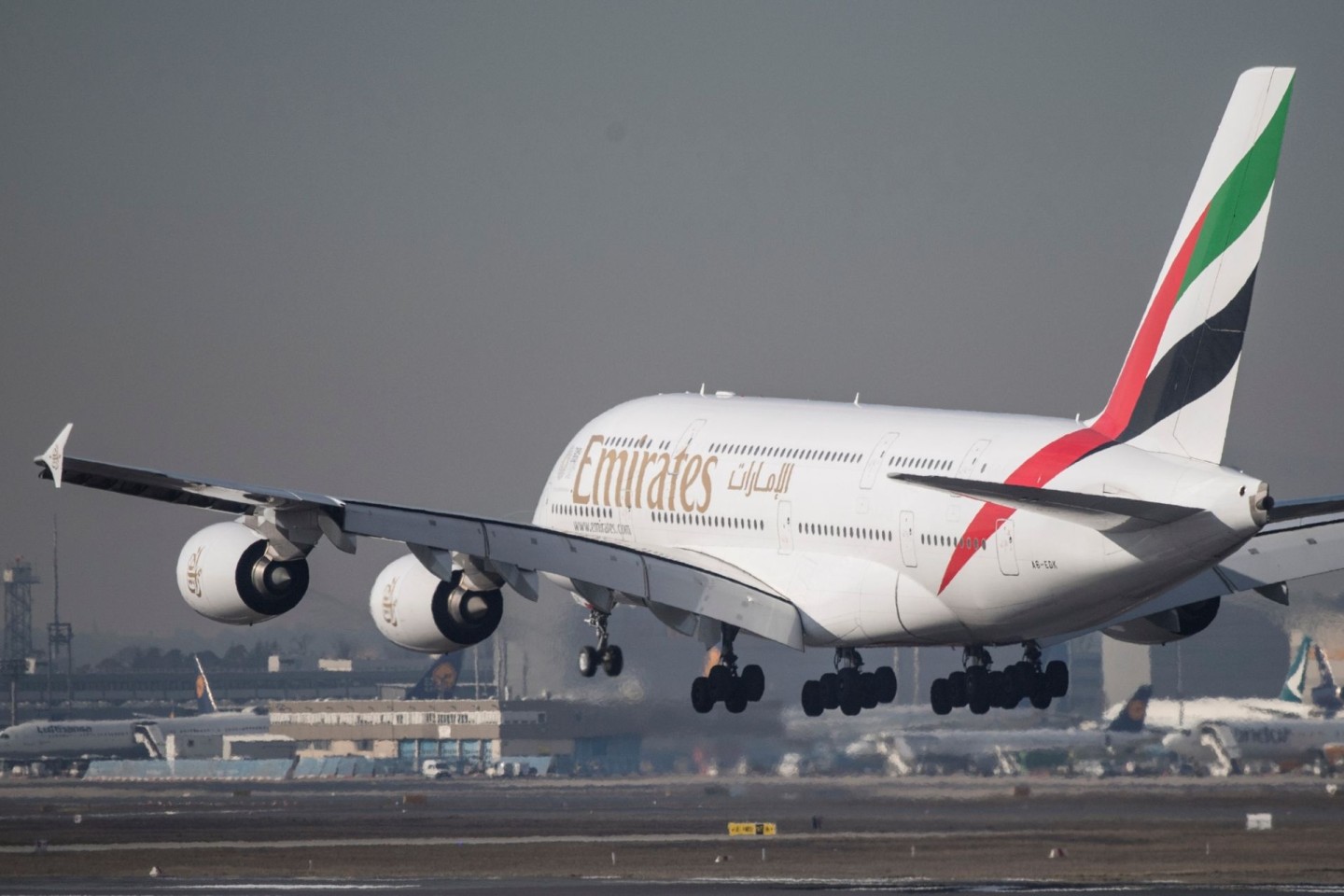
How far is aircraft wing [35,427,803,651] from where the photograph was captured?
118 feet

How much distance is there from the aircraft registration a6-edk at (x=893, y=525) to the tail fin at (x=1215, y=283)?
3 cm

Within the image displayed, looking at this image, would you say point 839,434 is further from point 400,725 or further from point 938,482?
point 400,725

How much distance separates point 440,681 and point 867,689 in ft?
261

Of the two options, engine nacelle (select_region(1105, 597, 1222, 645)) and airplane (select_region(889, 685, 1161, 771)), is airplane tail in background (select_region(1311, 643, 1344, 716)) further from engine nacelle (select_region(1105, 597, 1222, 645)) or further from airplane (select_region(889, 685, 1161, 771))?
engine nacelle (select_region(1105, 597, 1222, 645))

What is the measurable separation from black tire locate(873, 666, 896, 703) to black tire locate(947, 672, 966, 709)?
1.09 meters

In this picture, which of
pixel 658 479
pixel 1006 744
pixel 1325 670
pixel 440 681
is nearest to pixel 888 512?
pixel 658 479

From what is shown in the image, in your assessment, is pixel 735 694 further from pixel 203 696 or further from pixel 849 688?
pixel 203 696

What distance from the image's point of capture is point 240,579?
39188mm

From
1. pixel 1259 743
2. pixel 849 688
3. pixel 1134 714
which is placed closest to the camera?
pixel 849 688

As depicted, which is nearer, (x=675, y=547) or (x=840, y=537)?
(x=840, y=537)

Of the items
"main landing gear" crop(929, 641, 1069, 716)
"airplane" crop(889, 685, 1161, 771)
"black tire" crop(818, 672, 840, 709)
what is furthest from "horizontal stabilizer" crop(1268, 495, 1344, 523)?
"airplane" crop(889, 685, 1161, 771)

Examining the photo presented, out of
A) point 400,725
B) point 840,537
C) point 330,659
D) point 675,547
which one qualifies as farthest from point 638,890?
point 330,659

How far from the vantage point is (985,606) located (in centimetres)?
3784

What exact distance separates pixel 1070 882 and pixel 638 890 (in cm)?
981
